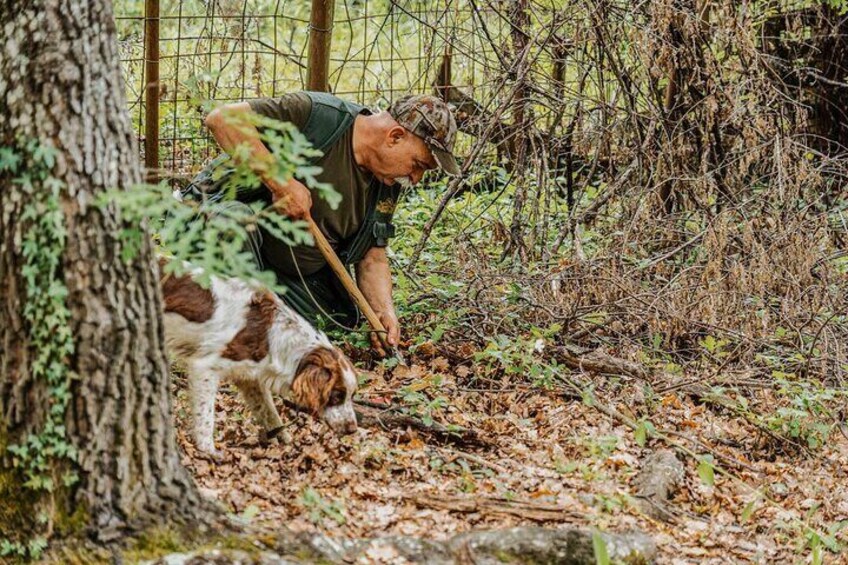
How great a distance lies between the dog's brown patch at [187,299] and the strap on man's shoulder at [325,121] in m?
1.31

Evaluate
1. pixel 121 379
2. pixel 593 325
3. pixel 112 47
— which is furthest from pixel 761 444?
pixel 112 47

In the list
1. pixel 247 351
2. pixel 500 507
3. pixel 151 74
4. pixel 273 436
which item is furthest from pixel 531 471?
pixel 151 74

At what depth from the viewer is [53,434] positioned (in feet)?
9.29

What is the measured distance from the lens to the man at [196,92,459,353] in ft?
17.1

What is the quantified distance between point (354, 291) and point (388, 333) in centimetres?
34

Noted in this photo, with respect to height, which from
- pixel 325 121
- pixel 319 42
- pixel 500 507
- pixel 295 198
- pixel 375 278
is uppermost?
pixel 319 42

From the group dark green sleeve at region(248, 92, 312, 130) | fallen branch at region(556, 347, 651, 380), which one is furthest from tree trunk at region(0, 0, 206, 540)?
fallen branch at region(556, 347, 651, 380)

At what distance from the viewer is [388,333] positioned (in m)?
5.67

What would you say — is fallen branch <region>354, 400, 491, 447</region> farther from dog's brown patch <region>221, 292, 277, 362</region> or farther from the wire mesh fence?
the wire mesh fence

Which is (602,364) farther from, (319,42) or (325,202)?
(319,42)

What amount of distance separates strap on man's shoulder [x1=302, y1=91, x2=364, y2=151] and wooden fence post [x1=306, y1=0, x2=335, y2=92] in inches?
56.2

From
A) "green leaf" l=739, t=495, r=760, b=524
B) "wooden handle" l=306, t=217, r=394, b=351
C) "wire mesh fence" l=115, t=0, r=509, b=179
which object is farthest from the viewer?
"wire mesh fence" l=115, t=0, r=509, b=179

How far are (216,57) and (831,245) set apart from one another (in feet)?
17.3

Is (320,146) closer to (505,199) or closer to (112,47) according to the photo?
(112,47)
